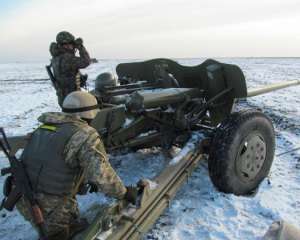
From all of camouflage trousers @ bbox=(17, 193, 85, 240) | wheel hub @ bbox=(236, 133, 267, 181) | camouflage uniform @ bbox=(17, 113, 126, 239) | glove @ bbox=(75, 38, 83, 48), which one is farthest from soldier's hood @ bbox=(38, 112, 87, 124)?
glove @ bbox=(75, 38, 83, 48)

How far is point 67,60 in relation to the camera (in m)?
6.27

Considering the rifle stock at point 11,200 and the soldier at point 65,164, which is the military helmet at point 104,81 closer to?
the soldier at point 65,164

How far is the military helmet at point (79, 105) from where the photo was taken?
3.29 m

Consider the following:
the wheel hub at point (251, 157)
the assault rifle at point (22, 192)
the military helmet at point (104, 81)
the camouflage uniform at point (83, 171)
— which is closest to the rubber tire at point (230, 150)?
the wheel hub at point (251, 157)

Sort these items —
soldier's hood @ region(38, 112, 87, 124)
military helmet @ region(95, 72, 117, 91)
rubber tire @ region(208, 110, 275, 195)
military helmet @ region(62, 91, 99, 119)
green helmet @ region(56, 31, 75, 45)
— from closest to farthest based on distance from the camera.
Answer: soldier's hood @ region(38, 112, 87, 124)
military helmet @ region(62, 91, 99, 119)
rubber tire @ region(208, 110, 275, 195)
military helmet @ region(95, 72, 117, 91)
green helmet @ region(56, 31, 75, 45)

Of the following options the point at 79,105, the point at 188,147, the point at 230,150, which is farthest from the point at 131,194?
the point at 230,150

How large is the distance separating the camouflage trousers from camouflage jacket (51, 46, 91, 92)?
3.32 metres

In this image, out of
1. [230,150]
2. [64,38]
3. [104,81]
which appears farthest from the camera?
[64,38]

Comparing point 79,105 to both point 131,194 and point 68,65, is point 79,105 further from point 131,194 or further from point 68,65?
point 68,65

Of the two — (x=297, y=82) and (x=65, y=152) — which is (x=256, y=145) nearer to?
(x=65, y=152)

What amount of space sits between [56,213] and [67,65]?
11.5ft

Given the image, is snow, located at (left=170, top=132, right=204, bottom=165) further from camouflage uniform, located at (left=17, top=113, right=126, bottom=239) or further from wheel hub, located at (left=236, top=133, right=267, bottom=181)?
camouflage uniform, located at (left=17, top=113, right=126, bottom=239)

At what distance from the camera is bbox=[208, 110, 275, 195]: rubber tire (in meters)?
4.27

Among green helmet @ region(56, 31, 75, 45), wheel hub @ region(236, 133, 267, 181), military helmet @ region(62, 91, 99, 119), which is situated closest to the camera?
military helmet @ region(62, 91, 99, 119)
